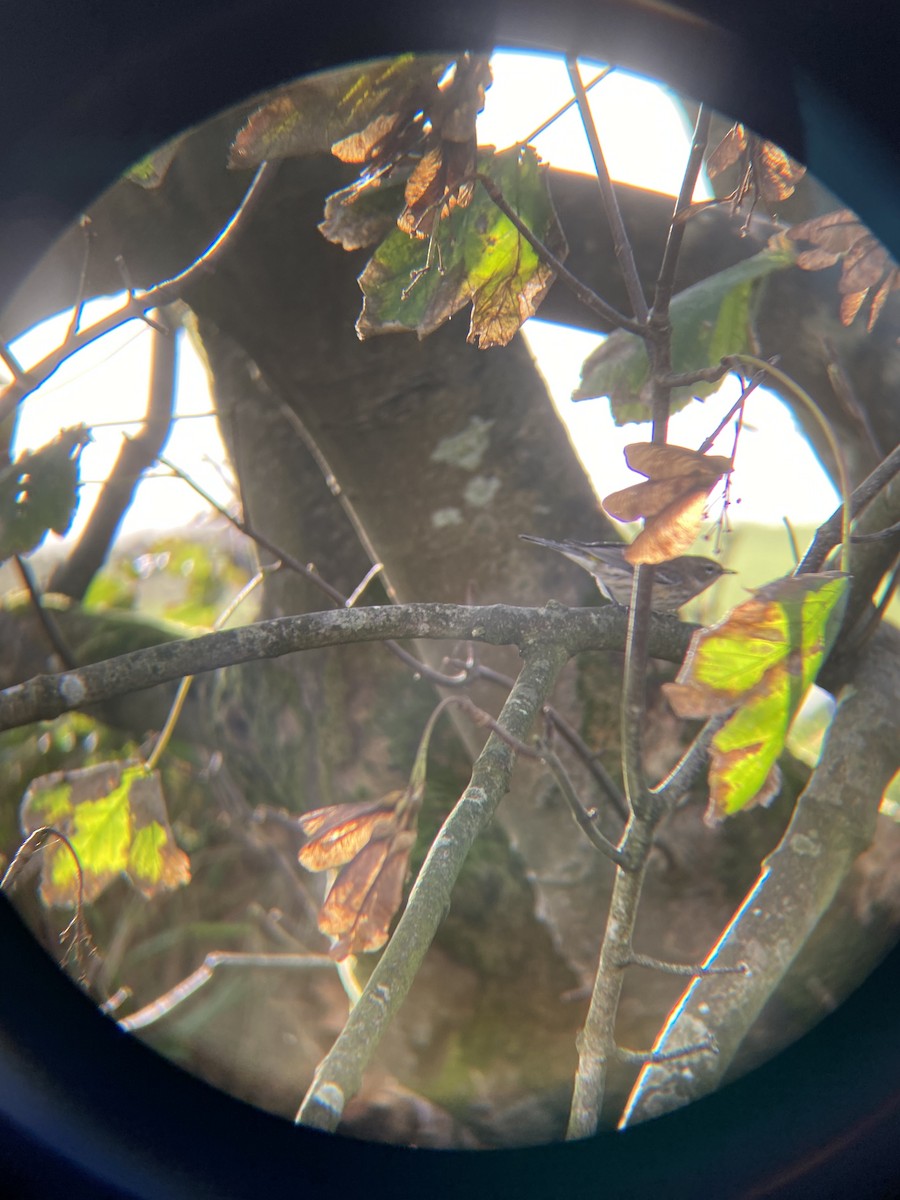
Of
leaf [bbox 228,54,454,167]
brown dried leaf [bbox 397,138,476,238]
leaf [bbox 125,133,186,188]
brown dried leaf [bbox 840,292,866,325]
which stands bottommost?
brown dried leaf [bbox 840,292,866,325]

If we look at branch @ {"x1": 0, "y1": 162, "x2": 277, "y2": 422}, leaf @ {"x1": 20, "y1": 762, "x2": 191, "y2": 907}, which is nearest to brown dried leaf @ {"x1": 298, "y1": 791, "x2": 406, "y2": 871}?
leaf @ {"x1": 20, "y1": 762, "x2": 191, "y2": 907}

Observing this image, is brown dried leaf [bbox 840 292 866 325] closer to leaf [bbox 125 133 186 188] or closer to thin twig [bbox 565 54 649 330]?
thin twig [bbox 565 54 649 330]

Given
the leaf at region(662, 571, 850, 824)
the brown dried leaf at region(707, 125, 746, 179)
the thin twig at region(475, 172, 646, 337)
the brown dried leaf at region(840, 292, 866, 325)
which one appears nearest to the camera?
the leaf at region(662, 571, 850, 824)

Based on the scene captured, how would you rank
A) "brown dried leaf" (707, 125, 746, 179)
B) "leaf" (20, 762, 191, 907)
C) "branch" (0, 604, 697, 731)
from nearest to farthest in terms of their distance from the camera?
"branch" (0, 604, 697, 731) → "brown dried leaf" (707, 125, 746, 179) → "leaf" (20, 762, 191, 907)

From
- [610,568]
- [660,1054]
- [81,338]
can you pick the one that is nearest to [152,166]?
[81,338]

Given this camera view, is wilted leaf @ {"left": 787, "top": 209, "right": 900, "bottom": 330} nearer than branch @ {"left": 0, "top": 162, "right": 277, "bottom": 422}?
Yes

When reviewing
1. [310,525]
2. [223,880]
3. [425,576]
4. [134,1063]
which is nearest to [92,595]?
[223,880]

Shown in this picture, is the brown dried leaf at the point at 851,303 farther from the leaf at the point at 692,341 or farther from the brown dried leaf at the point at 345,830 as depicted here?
the brown dried leaf at the point at 345,830
